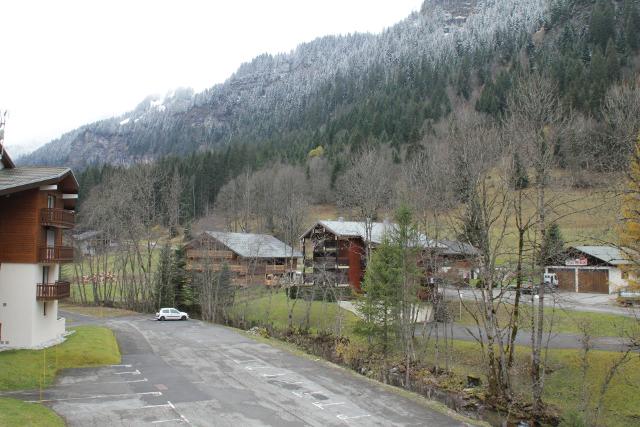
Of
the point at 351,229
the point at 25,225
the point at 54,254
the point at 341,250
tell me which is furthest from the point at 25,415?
the point at 351,229

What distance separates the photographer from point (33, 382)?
20641 mm

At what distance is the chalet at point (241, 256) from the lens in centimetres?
4884

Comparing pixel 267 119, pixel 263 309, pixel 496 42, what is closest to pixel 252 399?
pixel 263 309

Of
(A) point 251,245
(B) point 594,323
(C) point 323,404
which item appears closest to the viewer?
(C) point 323,404

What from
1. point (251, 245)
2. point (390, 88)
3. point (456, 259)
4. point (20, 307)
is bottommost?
point (20, 307)

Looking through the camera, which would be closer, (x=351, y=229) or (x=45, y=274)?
(x=45, y=274)

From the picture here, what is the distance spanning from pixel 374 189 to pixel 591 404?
20326mm

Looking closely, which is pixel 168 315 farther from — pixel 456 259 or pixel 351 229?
pixel 456 259

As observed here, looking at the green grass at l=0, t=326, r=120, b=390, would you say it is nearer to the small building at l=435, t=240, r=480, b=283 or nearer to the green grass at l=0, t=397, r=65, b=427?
the green grass at l=0, t=397, r=65, b=427

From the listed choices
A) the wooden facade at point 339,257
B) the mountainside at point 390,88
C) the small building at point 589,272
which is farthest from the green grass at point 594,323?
the mountainside at point 390,88

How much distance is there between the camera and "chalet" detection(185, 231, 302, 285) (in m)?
48.8

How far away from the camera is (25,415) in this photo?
15.5 meters

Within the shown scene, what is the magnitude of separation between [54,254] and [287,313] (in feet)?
66.2

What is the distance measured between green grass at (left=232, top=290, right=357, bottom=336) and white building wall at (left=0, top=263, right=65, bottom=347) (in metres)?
17.3
